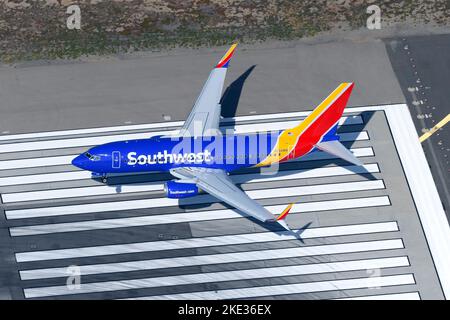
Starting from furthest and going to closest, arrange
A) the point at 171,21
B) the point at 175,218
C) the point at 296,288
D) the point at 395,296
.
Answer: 1. the point at 171,21
2. the point at 175,218
3. the point at 296,288
4. the point at 395,296

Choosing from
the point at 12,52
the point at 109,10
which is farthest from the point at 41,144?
the point at 109,10

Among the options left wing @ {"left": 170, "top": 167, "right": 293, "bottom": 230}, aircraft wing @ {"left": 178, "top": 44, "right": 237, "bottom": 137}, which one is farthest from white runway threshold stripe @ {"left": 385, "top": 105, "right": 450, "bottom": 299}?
aircraft wing @ {"left": 178, "top": 44, "right": 237, "bottom": 137}

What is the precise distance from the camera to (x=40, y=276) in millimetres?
74125

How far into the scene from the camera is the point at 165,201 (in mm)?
78438

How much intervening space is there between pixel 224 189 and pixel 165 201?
7608 millimetres

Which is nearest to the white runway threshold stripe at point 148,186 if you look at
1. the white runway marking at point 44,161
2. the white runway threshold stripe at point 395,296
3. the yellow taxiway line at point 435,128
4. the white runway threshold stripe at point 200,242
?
the white runway marking at point 44,161

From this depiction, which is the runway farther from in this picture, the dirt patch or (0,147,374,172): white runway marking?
the dirt patch

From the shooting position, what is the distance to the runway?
73875 millimetres

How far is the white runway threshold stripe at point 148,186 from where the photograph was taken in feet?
258

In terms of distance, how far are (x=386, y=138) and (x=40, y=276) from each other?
4126 centimetres

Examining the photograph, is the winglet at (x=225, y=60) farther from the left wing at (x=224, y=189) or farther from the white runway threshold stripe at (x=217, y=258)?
the white runway threshold stripe at (x=217, y=258)

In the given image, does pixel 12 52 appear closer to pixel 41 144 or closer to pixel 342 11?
pixel 41 144

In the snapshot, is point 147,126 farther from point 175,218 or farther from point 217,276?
point 217,276

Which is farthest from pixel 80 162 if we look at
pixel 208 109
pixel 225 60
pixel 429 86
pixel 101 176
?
pixel 429 86
